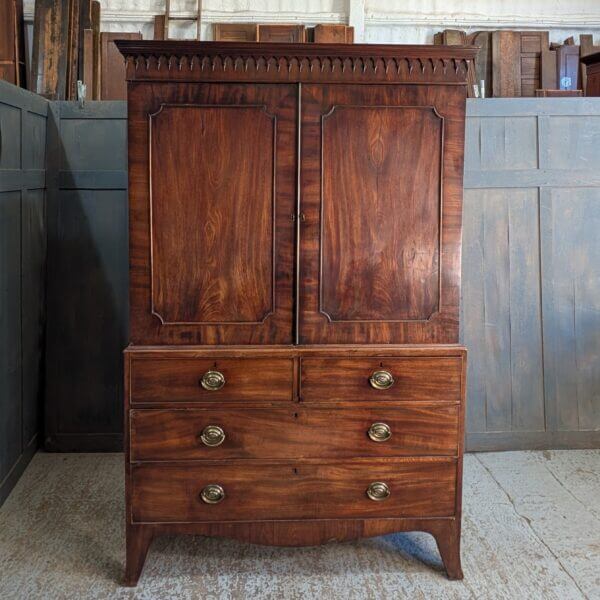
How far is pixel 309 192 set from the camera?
2.39 m

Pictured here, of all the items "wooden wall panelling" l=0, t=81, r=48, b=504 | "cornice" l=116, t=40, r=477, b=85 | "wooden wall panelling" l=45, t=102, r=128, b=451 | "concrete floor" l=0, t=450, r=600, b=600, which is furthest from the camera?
"wooden wall panelling" l=45, t=102, r=128, b=451

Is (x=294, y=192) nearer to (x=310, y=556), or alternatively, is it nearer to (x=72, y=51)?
(x=310, y=556)

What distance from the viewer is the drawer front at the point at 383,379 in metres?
2.42

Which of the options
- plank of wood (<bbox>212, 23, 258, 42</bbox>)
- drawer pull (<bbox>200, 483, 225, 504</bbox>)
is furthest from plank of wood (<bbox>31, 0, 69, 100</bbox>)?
drawer pull (<bbox>200, 483, 225, 504</bbox>)

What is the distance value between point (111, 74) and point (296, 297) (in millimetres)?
2992

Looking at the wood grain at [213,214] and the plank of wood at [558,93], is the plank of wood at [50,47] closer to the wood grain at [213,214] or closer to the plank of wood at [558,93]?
the wood grain at [213,214]

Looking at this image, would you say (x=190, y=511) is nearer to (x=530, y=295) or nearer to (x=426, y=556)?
(x=426, y=556)

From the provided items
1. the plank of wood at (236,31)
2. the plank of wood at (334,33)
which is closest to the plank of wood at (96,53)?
the plank of wood at (236,31)

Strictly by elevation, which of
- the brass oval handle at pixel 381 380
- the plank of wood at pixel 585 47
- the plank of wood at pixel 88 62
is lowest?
the brass oval handle at pixel 381 380

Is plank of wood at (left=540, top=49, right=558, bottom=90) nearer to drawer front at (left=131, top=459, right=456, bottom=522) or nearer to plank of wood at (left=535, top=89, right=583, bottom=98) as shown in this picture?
plank of wood at (left=535, top=89, right=583, bottom=98)

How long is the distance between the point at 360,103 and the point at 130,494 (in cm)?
143

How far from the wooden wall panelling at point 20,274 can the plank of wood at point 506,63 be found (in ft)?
9.92

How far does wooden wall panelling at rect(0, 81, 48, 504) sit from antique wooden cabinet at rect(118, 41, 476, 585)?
87cm

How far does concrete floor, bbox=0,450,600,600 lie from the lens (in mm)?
2396
